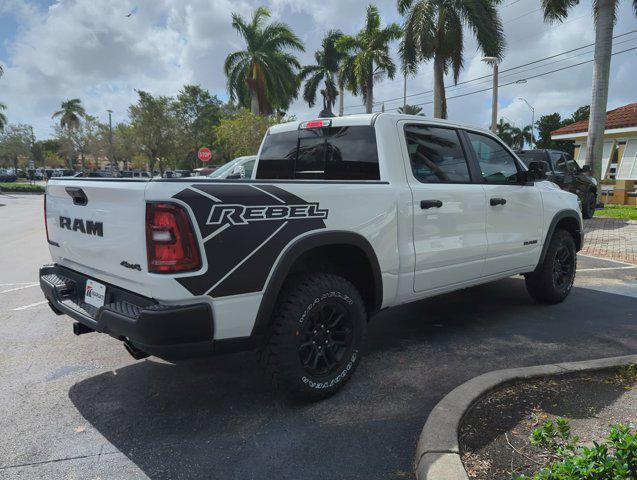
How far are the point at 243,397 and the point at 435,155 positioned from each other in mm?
2405

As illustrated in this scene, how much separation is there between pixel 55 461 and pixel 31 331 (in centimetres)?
254

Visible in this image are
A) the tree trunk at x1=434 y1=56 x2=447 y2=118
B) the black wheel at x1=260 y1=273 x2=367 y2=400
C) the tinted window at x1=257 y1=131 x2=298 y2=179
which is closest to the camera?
the black wheel at x1=260 y1=273 x2=367 y2=400

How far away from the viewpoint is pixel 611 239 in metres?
10.6

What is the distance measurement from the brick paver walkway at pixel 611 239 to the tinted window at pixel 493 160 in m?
4.98

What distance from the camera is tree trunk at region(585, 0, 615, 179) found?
49.6ft

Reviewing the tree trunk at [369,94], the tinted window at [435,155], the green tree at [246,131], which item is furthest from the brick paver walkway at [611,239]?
the tree trunk at [369,94]

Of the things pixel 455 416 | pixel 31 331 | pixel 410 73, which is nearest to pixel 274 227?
pixel 455 416

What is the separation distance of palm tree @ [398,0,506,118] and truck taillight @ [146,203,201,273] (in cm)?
1935

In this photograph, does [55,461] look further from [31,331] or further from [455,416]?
[31,331]

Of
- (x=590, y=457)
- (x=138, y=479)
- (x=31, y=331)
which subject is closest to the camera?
(x=590, y=457)

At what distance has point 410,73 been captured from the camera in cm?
2095

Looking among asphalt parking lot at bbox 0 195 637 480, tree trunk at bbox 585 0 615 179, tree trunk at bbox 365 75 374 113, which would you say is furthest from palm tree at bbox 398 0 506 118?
asphalt parking lot at bbox 0 195 637 480

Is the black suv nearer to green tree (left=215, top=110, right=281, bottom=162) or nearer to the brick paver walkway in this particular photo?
the brick paver walkway

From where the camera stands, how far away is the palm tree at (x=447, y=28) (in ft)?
64.2
